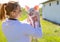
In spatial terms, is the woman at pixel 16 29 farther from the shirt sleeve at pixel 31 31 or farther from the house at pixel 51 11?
the house at pixel 51 11

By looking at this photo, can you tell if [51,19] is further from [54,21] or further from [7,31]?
[7,31]

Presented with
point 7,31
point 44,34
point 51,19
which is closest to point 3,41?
point 44,34

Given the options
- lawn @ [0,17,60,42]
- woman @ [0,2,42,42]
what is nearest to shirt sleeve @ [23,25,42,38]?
woman @ [0,2,42,42]

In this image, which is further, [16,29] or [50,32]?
[50,32]

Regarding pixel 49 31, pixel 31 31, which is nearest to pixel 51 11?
pixel 49 31

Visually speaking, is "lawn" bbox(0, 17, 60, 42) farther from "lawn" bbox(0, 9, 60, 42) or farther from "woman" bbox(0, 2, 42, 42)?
"woman" bbox(0, 2, 42, 42)

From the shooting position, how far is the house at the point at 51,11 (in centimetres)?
172

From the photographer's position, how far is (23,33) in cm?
87

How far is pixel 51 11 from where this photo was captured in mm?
1740

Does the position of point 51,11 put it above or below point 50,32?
above

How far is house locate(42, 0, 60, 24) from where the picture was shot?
172 centimetres

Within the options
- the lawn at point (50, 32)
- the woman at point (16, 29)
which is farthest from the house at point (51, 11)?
the woman at point (16, 29)

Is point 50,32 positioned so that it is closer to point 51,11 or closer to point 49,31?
point 49,31

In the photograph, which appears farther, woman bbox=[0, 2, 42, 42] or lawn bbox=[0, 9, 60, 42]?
lawn bbox=[0, 9, 60, 42]
